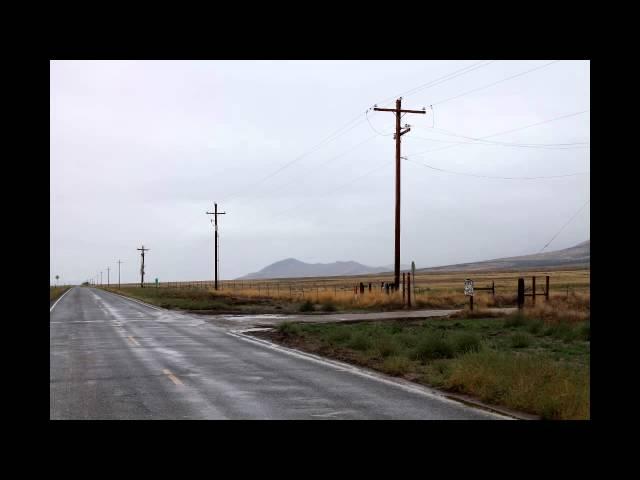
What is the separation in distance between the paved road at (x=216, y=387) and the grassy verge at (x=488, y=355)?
36.6 inches

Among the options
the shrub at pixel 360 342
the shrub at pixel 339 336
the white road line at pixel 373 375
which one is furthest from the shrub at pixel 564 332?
the white road line at pixel 373 375

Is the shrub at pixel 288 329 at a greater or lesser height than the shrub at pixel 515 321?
lesser

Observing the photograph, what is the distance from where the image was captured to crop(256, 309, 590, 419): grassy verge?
32.1ft

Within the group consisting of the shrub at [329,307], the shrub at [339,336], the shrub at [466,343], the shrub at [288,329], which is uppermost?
the shrub at [466,343]

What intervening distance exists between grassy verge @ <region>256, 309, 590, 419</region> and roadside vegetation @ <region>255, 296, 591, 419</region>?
0.01 metres

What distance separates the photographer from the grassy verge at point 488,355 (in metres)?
9.78

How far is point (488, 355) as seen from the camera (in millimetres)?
13102

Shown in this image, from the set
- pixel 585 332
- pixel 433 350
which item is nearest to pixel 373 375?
pixel 433 350

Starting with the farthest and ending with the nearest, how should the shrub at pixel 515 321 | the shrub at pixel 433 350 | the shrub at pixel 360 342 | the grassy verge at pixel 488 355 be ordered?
the shrub at pixel 515 321, the shrub at pixel 360 342, the shrub at pixel 433 350, the grassy verge at pixel 488 355

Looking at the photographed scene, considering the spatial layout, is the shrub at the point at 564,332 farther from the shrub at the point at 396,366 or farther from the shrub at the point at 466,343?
the shrub at the point at 396,366

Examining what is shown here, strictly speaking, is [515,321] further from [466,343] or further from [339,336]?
[466,343]

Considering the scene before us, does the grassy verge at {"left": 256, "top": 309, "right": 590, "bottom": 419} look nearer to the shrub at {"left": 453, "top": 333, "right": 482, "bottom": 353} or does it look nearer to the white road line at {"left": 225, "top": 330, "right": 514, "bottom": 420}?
the shrub at {"left": 453, "top": 333, "right": 482, "bottom": 353}
